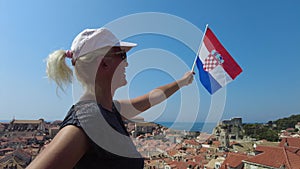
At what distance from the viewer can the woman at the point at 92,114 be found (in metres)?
0.48

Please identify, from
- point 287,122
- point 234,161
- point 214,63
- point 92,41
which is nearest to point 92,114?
point 92,41

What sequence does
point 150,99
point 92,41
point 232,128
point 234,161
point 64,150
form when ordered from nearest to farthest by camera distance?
1. point 64,150
2. point 92,41
3. point 150,99
4. point 234,161
5. point 232,128

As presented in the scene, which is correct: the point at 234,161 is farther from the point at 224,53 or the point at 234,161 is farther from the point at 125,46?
the point at 125,46

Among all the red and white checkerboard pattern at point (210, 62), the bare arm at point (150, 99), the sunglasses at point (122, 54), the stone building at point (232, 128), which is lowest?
the stone building at point (232, 128)

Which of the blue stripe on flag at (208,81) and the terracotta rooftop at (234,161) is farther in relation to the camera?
the terracotta rooftop at (234,161)

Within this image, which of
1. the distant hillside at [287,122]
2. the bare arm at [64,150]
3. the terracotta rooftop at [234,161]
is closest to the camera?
the bare arm at [64,150]

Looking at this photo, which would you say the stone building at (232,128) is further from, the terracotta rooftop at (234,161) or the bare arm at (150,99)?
the bare arm at (150,99)

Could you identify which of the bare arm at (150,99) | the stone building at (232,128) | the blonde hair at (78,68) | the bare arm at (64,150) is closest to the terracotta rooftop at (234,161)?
the bare arm at (150,99)

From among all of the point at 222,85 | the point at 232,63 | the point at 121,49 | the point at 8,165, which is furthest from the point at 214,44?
the point at 8,165

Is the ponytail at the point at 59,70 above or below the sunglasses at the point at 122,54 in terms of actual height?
below

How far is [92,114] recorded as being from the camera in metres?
0.58

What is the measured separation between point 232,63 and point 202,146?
28.9 metres

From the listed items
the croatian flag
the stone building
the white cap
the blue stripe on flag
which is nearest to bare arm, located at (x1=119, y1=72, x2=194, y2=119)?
the white cap

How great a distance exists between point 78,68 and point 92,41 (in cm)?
9
